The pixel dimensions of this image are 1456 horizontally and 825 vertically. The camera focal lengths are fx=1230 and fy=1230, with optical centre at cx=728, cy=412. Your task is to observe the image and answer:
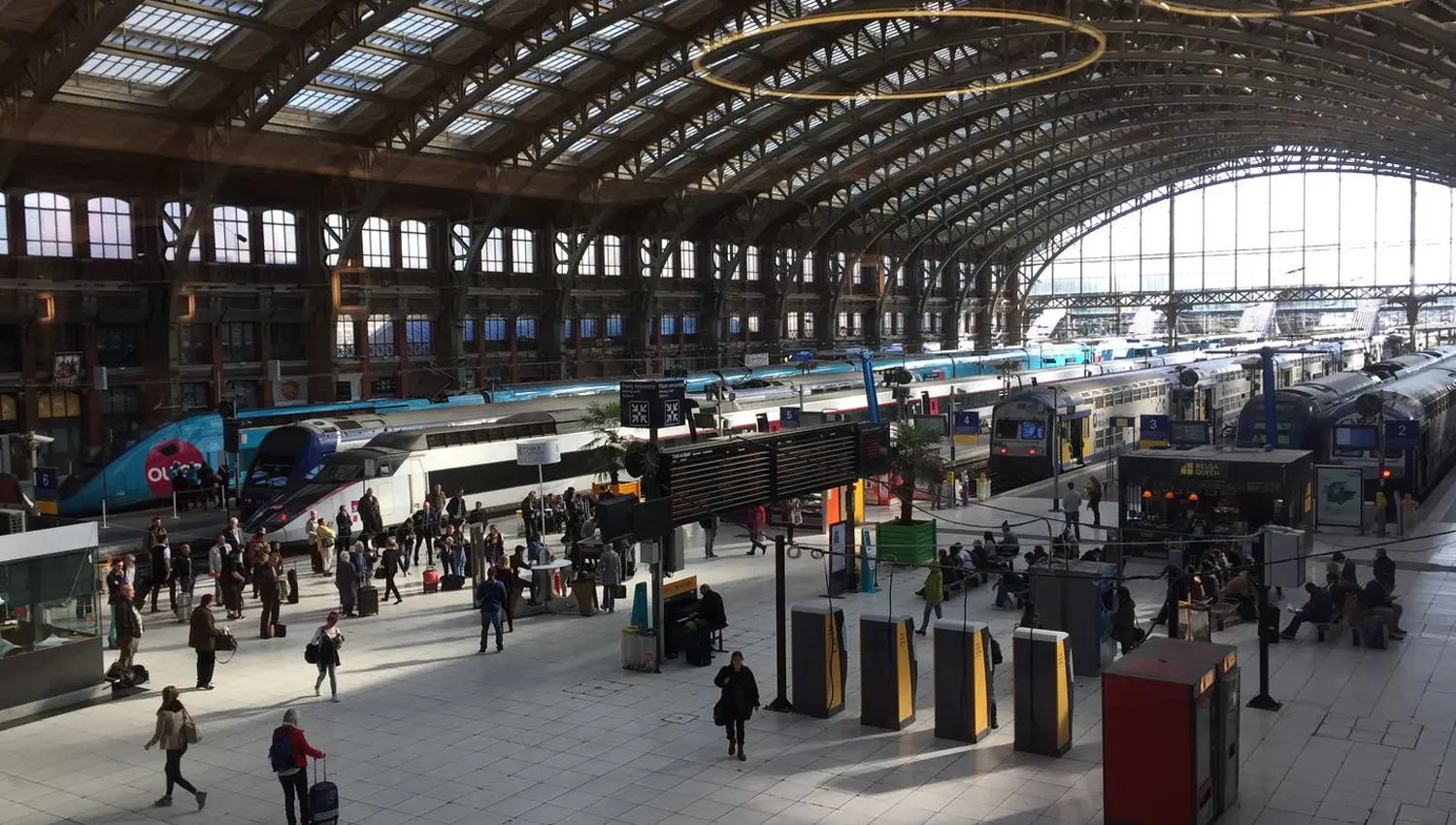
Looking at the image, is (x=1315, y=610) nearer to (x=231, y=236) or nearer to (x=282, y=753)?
(x=282, y=753)

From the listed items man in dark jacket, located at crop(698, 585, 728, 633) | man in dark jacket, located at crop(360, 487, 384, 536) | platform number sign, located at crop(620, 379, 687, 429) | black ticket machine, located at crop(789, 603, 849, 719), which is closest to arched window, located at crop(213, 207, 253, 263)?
man in dark jacket, located at crop(360, 487, 384, 536)

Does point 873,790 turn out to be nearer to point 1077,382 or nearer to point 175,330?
point 1077,382

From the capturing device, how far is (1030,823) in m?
12.0

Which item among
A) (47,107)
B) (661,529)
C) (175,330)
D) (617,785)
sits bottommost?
(617,785)

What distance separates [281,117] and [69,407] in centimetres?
1195

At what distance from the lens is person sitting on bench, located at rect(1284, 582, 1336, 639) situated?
62.5 feet

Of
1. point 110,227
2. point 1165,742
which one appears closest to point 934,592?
point 1165,742

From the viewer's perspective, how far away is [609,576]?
72.9ft

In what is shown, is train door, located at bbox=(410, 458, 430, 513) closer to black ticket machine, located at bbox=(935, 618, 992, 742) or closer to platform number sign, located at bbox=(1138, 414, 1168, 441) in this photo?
black ticket machine, located at bbox=(935, 618, 992, 742)

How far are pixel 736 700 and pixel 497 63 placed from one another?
31.5m

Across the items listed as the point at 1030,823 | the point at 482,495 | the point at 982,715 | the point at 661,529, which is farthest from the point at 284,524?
the point at 1030,823

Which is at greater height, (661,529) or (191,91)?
(191,91)

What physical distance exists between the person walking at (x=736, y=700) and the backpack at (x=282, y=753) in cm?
454

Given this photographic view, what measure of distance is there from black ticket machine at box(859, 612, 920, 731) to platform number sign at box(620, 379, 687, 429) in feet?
16.8
